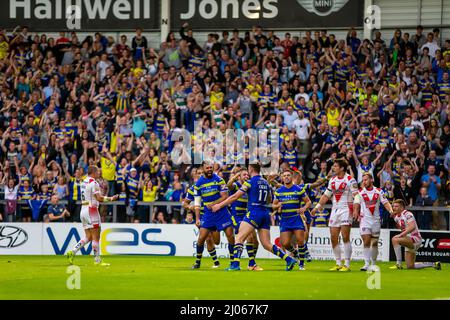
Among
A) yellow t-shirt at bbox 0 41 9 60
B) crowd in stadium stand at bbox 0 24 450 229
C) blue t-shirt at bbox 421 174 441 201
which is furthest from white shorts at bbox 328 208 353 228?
yellow t-shirt at bbox 0 41 9 60

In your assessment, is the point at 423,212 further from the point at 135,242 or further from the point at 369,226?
the point at 135,242

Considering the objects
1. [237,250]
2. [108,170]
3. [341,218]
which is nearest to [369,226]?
[341,218]

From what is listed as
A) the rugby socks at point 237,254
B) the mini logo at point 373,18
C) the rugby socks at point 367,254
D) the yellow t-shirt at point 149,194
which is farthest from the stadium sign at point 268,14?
the rugby socks at point 237,254

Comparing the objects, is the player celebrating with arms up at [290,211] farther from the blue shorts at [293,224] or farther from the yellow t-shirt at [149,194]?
the yellow t-shirt at [149,194]

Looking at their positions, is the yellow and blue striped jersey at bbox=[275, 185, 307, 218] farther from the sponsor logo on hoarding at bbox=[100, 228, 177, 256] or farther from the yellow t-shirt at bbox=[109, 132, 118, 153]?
the yellow t-shirt at bbox=[109, 132, 118, 153]

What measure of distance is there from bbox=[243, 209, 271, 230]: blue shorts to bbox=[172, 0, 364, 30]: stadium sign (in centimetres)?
1817

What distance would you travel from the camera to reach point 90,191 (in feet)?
83.5

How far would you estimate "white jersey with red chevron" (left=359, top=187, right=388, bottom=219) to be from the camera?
2338 cm

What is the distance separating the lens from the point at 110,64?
124 ft

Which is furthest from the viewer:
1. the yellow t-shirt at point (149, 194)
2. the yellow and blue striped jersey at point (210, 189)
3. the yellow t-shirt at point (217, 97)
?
the yellow t-shirt at point (217, 97)

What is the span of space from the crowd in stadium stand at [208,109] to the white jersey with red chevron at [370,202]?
682 cm

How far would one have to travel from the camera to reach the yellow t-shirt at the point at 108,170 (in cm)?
3328

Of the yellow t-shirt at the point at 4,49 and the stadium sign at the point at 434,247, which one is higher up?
the yellow t-shirt at the point at 4,49
